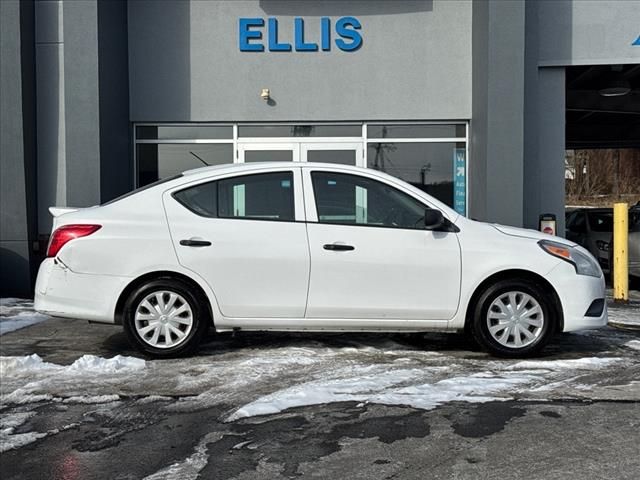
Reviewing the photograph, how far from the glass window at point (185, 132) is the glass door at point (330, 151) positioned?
4.19ft

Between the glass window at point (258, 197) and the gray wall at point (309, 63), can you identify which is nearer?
the glass window at point (258, 197)

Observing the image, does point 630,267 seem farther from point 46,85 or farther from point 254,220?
point 46,85

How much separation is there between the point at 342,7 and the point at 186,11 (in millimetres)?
2517

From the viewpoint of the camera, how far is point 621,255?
985 cm

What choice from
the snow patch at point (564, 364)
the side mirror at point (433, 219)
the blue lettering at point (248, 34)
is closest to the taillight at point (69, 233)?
the side mirror at point (433, 219)

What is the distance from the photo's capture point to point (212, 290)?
18.9 ft

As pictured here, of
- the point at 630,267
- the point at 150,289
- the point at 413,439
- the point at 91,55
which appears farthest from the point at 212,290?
the point at 630,267

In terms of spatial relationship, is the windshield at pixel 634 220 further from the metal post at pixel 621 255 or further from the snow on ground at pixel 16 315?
the snow on ground at pixel 16 315

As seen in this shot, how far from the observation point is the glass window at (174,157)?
11.2 meters

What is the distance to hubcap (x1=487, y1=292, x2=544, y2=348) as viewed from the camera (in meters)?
5.80

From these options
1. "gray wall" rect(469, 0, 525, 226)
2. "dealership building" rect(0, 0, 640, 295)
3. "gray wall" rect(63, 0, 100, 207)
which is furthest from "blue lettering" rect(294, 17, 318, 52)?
"gray wall" rect(63, 0, 100, 207)

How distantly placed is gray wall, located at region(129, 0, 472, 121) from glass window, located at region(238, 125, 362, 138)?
0.69 feet

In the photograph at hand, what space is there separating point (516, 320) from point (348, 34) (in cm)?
651

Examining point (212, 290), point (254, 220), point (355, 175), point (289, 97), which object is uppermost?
point (289, 97)
